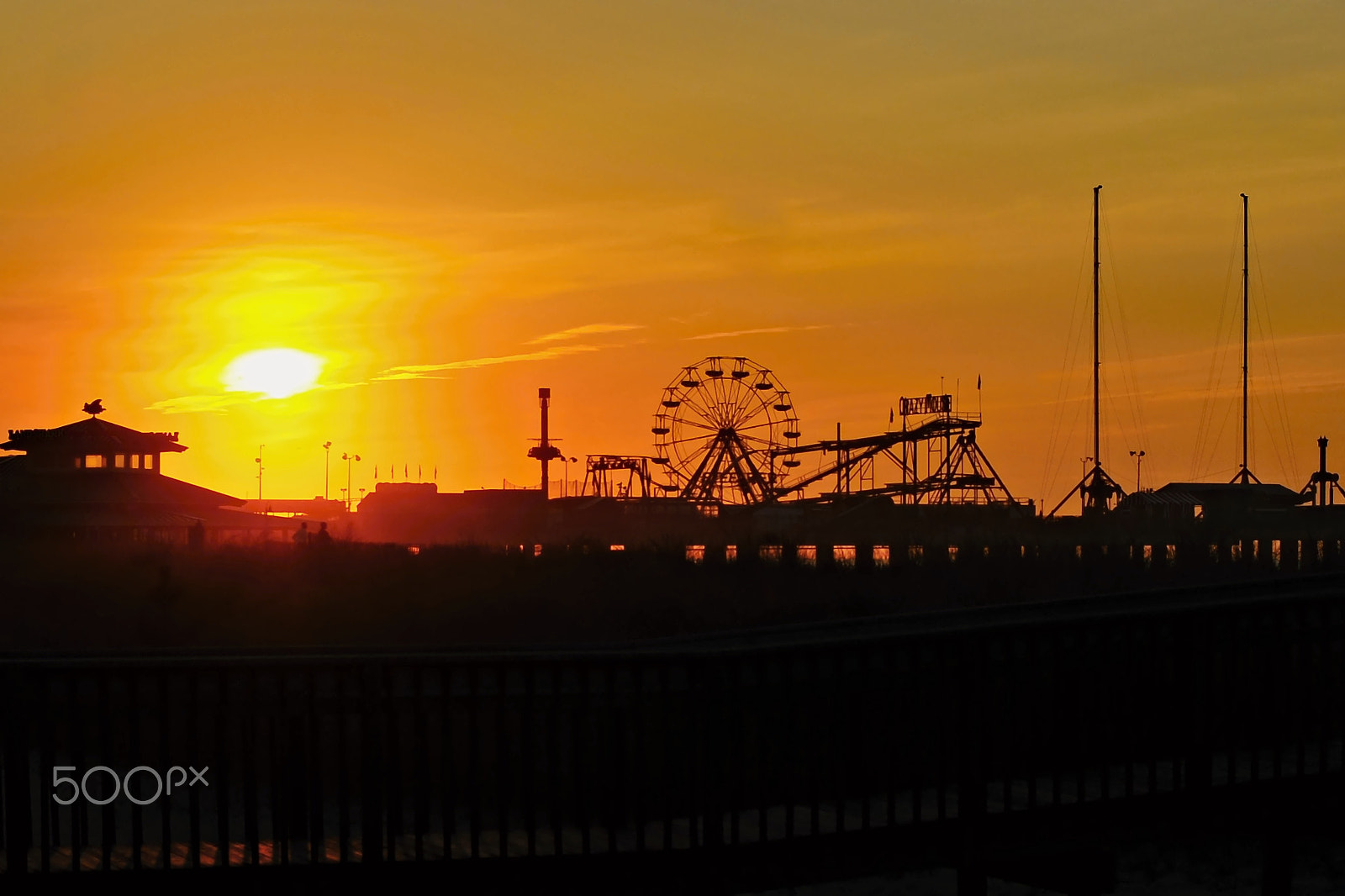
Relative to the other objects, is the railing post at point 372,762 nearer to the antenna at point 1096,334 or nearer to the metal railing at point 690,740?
the metal railing at point 690,740

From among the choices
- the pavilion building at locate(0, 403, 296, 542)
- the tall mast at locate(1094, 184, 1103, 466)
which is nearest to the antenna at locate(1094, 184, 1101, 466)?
the tall mast at locate(1094, 184, 1103, 466)

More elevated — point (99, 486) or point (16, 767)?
point (99, 486)

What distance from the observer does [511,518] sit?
87.0 meters

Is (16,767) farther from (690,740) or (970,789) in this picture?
(970,789)

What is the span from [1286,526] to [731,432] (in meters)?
39.1

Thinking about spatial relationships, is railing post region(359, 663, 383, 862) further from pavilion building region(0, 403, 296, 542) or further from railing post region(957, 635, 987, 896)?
pavilion building region(0, 403, 296, 542)

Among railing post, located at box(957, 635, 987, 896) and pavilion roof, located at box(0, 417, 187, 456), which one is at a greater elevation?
pavilion roof, located at box(0, 417, 187, 456)

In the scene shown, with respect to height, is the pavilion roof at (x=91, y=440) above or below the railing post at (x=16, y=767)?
above

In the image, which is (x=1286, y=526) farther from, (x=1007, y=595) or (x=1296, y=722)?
(x=1296, y=722)

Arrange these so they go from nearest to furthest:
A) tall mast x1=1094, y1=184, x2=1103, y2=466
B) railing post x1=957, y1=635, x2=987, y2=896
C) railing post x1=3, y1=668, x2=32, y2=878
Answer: railing post x1=3, y1=668, x2=32, y2=878 < railing post x1=957, y1=635, x2=987, y2=896 < tall mast x1=1094, y1=184, x2=1103, y2=466

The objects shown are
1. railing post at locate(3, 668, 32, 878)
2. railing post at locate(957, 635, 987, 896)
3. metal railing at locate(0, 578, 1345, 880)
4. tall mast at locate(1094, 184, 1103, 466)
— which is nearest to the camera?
railing post at locate(3, 668, 32, 878)

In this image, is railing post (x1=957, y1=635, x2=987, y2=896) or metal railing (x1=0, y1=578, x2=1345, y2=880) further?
railing post (x1=957, y1=635, x2=987, y2=896)

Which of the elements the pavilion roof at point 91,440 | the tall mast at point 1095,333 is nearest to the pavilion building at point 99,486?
the pavilion roof at point 91,440

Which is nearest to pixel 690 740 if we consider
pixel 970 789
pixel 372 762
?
pixel 372 762
